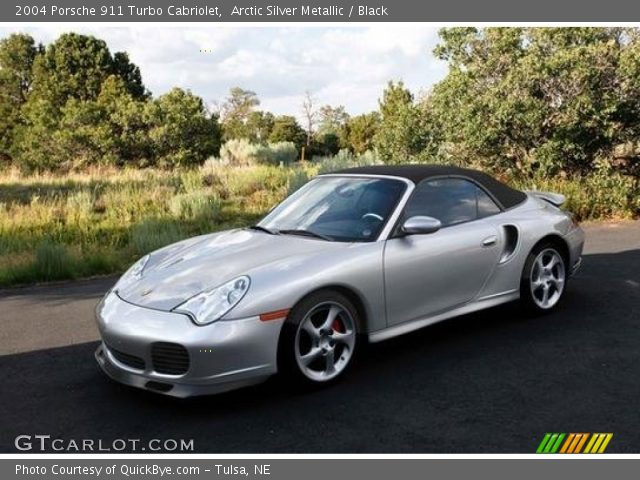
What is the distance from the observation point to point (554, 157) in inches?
495

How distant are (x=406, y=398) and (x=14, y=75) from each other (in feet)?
169

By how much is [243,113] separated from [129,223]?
161 feet

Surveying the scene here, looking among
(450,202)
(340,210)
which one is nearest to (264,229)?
(340,210)

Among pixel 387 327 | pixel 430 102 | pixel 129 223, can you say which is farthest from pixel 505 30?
pixel 387 327

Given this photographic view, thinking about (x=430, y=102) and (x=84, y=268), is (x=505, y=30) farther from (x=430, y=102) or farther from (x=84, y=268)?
(x=84, y=268)

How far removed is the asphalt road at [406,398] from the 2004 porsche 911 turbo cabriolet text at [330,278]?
217 mm

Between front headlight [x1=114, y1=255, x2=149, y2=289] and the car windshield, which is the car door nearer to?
the car windshield

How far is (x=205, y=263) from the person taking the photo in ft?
15.4

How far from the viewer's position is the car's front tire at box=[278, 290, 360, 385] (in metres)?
4.24

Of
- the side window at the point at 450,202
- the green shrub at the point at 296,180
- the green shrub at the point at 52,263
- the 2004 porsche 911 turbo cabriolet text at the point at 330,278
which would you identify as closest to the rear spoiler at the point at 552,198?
the 2004 porsche 911 turbo cabriolet text at the point at 330,278

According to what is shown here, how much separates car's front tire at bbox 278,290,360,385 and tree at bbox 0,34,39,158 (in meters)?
48.6

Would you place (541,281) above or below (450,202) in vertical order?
below

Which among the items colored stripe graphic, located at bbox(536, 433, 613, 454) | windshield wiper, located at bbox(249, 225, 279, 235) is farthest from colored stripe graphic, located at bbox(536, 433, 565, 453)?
windshield wiper, located at bbox(249, 225, 279, 235)

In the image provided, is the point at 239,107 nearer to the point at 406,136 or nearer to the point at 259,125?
the point at 259,125
